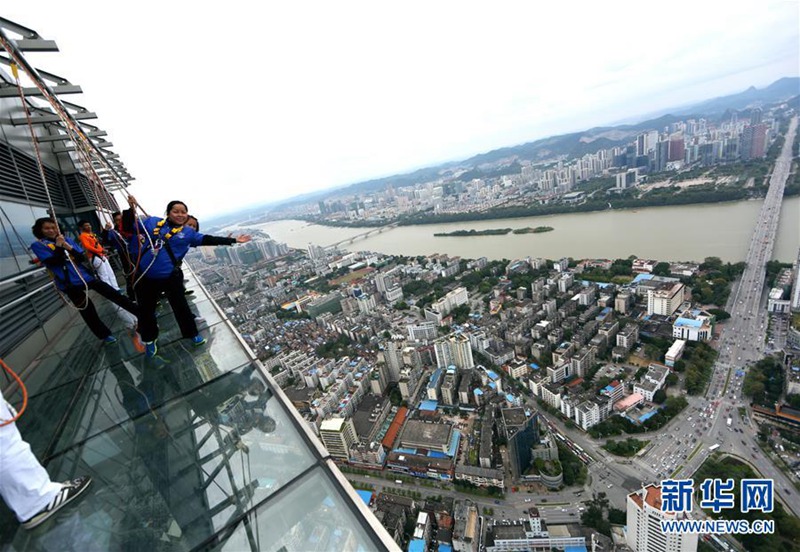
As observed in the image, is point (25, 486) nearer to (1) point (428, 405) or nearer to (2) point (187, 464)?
(2) point (187, 464)

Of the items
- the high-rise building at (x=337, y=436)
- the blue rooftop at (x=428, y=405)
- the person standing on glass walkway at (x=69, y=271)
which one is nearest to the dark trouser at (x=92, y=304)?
the person standing on glass walkway at (x=69, y=271)

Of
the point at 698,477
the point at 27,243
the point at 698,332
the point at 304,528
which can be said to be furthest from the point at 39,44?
the point at 698,332

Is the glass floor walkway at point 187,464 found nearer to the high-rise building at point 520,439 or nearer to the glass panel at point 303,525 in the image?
the glass panel at point 303,525

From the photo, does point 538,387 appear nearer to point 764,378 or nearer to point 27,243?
point 764,378

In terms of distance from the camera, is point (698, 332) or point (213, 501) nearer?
point (213, 501)

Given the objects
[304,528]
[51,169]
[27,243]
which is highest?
[51,169]

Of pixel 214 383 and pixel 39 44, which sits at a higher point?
pixel 39 44

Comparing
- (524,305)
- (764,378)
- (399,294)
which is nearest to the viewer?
(764,378)
